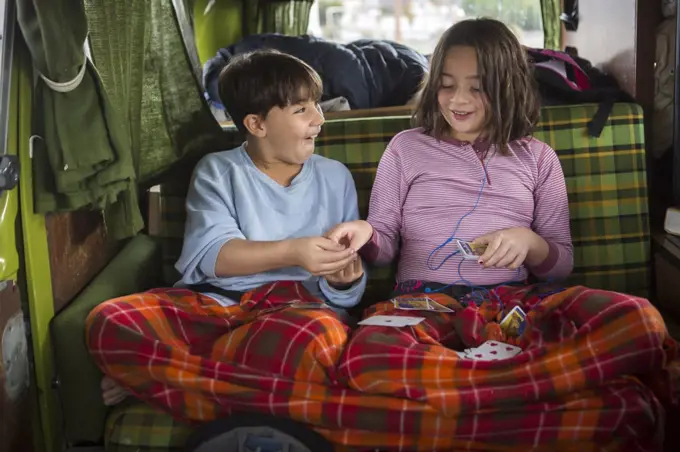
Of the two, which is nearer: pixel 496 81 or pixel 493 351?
pixel 493 351

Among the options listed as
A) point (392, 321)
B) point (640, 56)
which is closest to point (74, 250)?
point (392, 321)

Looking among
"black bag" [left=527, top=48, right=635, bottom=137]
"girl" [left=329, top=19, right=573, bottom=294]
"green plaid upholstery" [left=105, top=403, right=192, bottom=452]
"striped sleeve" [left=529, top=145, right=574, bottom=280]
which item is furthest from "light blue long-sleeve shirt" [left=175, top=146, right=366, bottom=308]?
"black bag" [left=527, top=48, right=635, bottom=137]

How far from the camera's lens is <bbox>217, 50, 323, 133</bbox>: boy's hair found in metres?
1.66

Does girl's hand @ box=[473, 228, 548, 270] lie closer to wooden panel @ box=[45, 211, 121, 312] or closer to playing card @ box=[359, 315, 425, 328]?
playing card @ box=[359, 315, 425, 328]

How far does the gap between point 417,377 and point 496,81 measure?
0.70 m

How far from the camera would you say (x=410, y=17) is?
342 centimetres

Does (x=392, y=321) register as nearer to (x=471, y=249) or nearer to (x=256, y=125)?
(x=471, y=249)

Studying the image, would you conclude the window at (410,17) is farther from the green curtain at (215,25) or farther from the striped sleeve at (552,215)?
the striped sleeve at (552,215)

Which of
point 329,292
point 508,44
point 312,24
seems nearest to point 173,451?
point 329,292

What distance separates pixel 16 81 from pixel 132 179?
28 cm

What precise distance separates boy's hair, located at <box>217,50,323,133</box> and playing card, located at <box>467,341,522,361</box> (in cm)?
68

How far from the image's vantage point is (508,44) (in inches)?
64.9

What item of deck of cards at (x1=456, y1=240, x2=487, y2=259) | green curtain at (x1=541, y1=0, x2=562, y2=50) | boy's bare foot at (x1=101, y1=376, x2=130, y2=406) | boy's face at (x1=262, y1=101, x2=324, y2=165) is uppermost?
green curtain at (x1=541, y1=0, x2=562, y2=50)

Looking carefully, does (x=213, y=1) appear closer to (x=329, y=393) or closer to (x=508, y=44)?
(x=508, y=44)
